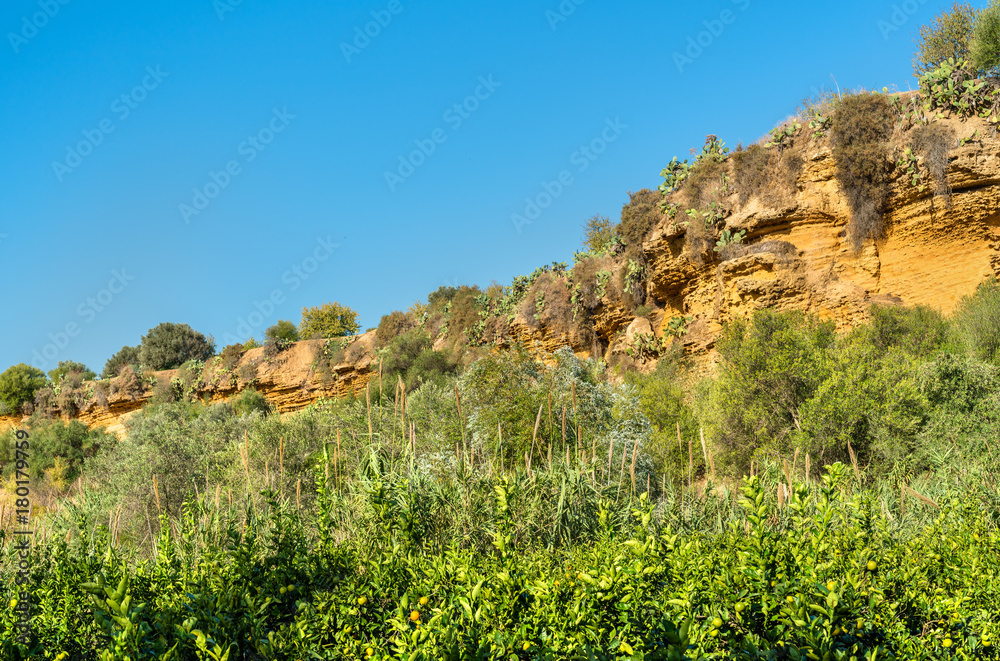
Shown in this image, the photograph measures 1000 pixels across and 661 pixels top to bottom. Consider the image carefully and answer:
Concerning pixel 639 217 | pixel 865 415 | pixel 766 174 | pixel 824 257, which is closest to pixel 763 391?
pixel 865 415

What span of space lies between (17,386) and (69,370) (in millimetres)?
2610

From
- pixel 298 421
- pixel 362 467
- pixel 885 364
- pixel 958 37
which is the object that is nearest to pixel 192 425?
pixel 298 421

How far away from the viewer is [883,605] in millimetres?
3238

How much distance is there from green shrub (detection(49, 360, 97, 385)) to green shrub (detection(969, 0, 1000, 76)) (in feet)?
143

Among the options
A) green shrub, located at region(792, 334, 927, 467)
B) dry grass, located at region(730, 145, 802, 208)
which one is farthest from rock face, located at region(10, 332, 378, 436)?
green shrub, located at region(792, 334, 927, 467)

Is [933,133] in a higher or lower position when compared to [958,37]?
lower

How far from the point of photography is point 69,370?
37.9 metres

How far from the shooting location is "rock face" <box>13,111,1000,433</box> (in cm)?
1589

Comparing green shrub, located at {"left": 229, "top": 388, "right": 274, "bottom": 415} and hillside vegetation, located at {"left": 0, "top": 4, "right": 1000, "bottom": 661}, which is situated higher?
green shrub, located at {"left": 229, "top": 388, "right": 274, "bottom": 415}

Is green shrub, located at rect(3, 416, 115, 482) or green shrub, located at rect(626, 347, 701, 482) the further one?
green shrub, located at rect(3, 416, 115, 482)

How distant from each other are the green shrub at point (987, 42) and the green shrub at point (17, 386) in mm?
44887

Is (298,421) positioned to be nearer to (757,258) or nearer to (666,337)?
(666,337)

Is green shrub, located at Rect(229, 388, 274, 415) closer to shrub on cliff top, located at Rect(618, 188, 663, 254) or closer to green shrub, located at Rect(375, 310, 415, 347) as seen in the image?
green shrub, located at Rect(375, 310, 415, 347)

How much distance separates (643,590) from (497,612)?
706 millimetres
